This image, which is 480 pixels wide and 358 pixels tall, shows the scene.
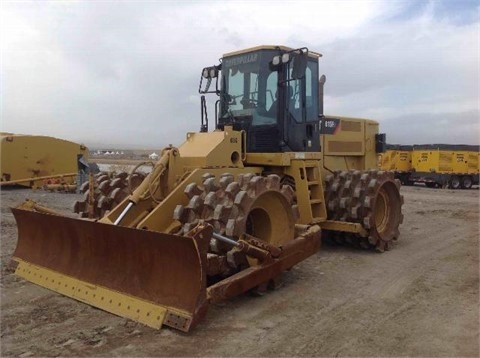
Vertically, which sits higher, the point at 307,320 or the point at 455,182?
the point at 455,182

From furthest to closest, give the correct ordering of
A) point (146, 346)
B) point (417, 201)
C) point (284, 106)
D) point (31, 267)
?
point (417, 201), point (284, 106), point (31, 267), point (146, 346)

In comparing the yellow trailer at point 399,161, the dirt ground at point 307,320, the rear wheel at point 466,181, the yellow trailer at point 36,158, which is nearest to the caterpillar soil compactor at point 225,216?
the dirt ground at point 307,320

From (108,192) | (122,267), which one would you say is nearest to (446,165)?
(108,192)

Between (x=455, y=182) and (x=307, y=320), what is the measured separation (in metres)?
22.9

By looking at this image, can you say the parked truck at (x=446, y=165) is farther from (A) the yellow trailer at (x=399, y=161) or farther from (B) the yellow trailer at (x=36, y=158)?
(B) the yellow trailer at (x=36, y=158)

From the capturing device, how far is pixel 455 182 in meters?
24.8

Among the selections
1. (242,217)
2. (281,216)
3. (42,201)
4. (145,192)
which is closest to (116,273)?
(145,192)

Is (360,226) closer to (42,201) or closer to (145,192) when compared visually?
(145,192)

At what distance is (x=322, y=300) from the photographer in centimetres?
528

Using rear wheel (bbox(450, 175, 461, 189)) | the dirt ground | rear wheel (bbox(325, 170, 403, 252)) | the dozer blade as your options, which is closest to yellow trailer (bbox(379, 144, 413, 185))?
rear wheel (bbox(450, 175, 461, 189))

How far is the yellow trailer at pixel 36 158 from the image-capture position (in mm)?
17828

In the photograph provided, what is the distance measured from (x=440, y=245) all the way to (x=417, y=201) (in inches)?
328

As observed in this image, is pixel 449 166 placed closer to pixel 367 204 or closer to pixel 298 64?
pixel 367 204

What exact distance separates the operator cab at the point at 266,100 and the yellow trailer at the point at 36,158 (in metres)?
12.0
